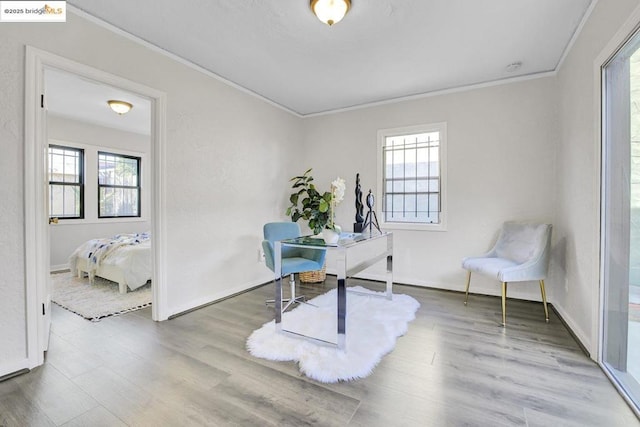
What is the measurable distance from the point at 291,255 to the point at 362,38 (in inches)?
91.8

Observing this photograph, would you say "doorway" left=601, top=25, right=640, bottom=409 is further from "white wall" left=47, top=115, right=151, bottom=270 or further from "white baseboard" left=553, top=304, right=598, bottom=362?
"white wall" left=47, top=115, right=151, bottom=270

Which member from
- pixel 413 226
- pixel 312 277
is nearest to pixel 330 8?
pixel 413 226

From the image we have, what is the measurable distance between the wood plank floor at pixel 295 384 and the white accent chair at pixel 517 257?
0.44 metres

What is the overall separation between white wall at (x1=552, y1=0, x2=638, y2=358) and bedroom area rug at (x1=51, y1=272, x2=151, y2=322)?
4084 millimetres

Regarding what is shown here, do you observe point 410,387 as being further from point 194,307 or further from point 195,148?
point 195,148

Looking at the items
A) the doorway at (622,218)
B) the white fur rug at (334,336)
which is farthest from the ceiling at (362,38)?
the white fur rug at (334,336)

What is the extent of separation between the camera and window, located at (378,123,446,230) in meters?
3.81

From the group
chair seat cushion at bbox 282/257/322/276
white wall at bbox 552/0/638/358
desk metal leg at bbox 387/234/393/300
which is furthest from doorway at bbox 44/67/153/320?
white wall at bbox 552/0/638/358

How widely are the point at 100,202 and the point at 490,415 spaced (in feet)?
21.5

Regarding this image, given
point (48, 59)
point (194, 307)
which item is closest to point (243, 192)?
point (194, 307)

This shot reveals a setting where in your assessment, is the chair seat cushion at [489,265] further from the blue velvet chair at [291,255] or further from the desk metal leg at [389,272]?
the blue velvet chair at [291,255]

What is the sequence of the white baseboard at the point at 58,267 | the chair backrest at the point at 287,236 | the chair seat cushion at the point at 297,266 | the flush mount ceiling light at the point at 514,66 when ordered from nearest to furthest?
the chair seat cushion at the point at 297,266
the flush mount ceiling light at the point at 514,66
the chair backrest at the point at 287,236
the white baseboard at the point at 58,267

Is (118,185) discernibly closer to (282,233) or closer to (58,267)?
(58,267)

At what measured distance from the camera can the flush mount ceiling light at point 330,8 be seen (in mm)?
2003
